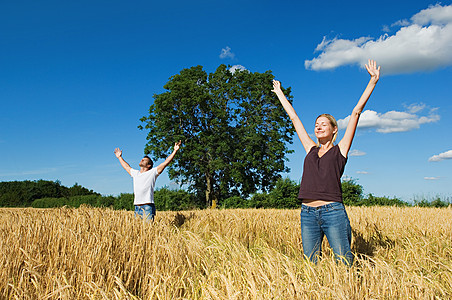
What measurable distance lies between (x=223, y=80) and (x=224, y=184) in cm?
850

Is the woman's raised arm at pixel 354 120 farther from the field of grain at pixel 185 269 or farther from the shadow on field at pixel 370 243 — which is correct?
the shadow on field at pixel 370 243

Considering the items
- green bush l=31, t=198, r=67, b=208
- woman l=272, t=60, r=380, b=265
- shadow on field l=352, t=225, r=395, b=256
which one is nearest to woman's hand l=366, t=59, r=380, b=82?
woman l=272, t=60, r=380, b=265

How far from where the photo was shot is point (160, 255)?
3.70 metres

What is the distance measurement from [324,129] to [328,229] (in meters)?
1.06

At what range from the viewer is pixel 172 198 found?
73.4 ft

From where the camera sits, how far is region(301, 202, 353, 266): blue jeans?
3.22 metres

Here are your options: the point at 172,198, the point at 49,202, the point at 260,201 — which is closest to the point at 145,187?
the point at 260,201

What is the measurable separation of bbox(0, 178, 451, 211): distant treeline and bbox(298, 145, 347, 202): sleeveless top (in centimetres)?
1187

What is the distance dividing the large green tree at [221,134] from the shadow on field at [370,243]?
14.9 m

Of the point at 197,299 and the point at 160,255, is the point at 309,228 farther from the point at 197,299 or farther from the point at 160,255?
the point at 160,255

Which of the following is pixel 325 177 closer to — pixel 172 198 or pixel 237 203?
pixel 237 203

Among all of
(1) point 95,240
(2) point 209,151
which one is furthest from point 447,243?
(2) point 209,151

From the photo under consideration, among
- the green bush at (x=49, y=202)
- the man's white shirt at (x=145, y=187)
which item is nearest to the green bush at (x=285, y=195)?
the man's white shirt at (x=145, y=187)

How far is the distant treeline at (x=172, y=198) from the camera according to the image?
57.3 feet
